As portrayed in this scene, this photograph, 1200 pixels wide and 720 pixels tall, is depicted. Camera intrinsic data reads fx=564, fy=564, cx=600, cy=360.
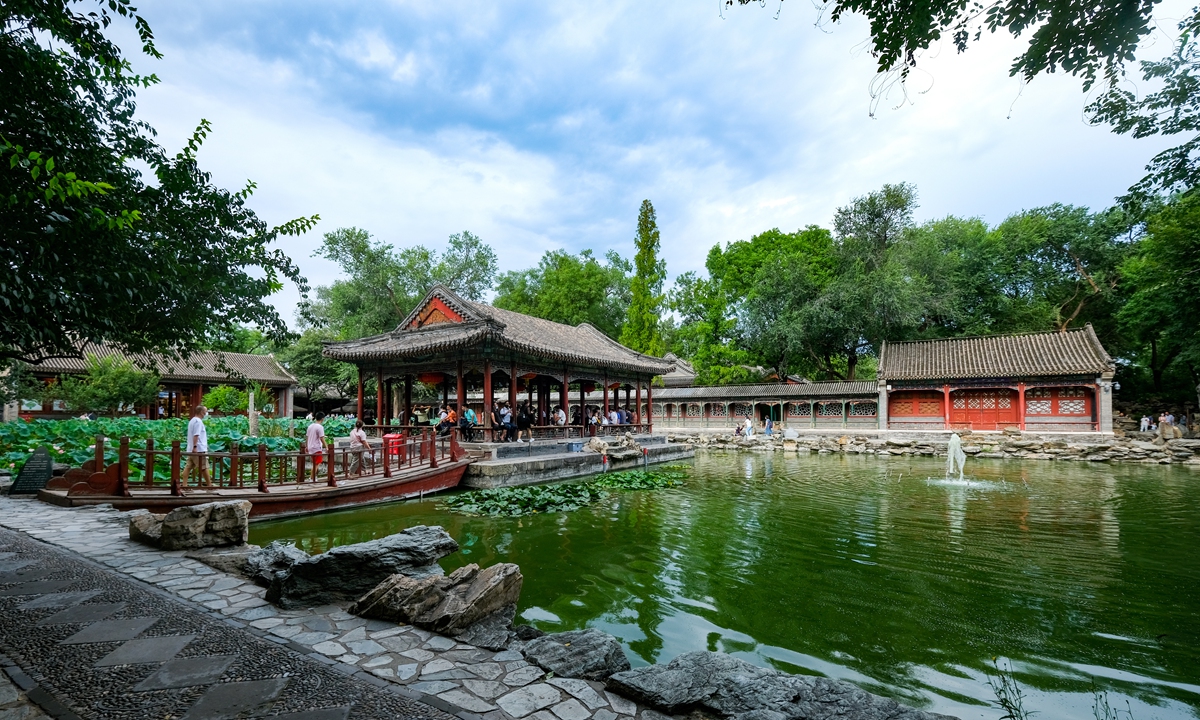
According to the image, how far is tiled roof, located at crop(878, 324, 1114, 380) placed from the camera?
2302 cm

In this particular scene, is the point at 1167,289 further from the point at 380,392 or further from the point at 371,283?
the point at 371,283

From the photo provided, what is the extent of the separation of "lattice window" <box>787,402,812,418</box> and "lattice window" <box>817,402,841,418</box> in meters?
0.53

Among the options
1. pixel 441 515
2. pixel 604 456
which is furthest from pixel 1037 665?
pixel 604 456

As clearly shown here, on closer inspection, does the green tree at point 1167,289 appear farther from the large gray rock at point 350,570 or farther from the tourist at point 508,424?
the large gray rock at point 350,570

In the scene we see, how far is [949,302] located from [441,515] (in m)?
30.0

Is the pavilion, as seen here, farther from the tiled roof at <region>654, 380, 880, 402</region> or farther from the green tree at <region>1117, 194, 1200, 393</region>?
the green tree at <region>1117, 194, 1200, 393</region>

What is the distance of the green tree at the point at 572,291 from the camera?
38344 millimetres

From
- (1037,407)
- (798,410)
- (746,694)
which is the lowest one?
(746,694)

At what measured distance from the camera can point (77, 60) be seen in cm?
508

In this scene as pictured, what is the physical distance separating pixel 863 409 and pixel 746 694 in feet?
90.3

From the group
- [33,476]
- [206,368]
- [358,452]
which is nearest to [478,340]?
[358,452]

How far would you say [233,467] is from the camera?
8922 mm

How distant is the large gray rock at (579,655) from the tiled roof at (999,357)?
25568 mm

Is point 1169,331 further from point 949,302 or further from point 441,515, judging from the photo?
point 441,515
